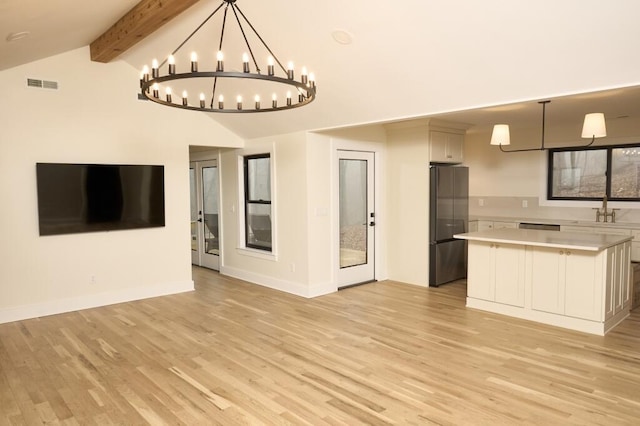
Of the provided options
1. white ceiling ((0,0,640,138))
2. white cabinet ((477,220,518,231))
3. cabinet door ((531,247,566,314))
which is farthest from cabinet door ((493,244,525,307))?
white cabinet ((477,220,518,231))

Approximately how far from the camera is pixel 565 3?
2.76 m

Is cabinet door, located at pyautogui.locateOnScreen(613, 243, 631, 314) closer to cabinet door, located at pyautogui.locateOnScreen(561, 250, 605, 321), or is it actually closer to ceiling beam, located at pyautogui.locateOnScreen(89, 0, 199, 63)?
cabinet door, located at pyautogui.locateOnScreen(561, 250, 605, 321)

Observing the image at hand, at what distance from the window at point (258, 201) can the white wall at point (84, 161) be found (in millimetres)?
917

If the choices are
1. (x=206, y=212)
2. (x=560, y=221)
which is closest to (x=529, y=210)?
(x=560, y=221)

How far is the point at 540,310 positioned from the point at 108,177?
17.7 ft

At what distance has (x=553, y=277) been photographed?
469cm

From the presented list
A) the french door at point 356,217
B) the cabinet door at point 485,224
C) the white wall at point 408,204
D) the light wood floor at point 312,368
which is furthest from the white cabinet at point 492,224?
the light wood floor at point 312,368

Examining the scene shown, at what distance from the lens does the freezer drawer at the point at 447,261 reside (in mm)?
6441

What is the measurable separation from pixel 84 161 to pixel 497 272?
522cm

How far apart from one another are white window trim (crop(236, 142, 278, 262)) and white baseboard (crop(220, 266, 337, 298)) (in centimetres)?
31

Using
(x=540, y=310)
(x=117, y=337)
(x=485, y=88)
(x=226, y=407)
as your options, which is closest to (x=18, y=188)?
(x=117, y=337)

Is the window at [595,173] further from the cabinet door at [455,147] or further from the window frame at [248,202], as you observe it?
the window frame at [248,202]

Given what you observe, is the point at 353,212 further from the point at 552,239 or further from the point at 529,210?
the point at 529,210

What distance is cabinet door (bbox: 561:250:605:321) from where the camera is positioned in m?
4.39
